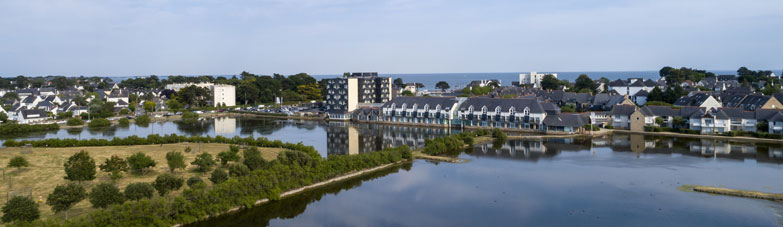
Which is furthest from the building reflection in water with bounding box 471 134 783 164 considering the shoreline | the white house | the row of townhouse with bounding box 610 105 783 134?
the white house

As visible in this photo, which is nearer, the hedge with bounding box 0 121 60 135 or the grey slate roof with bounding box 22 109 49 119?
the hedge with bounding box 0 121 60 135

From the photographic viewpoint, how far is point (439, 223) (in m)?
13.4

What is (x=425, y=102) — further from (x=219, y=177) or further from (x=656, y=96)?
(x=219, y=177)

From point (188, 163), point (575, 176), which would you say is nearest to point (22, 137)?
point (188, 163)

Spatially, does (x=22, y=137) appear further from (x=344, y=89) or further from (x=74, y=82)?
(x=74, y=82)

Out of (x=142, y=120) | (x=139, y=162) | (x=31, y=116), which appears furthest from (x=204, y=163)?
(x=31, y=116)

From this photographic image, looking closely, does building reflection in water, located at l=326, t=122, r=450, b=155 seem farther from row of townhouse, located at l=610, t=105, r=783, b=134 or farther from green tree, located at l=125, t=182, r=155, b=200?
green tree, located at l=125, t=182, r=155, b=200

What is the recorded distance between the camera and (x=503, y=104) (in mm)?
31406

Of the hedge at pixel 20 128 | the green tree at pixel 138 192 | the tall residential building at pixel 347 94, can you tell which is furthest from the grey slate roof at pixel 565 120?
the hedge at pixel 20 128

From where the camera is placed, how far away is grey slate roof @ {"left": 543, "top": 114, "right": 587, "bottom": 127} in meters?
28.5

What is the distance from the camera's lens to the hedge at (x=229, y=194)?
1183cm

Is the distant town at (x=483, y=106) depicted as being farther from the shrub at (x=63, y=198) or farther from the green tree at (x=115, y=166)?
the shrub at (x=63, y=198)

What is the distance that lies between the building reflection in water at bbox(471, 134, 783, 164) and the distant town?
79.8 inches

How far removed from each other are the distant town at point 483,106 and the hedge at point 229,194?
13.7 meters
